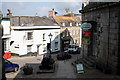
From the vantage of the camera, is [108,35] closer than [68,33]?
Yes

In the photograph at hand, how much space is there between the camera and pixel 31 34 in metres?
27.9

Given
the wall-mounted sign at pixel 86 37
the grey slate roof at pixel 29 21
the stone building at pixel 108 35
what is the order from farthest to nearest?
Answer: the grey slate roof at pixel 29 21
the wall-mounted sign at pixel 86 37
the stone building at pixel 108 35

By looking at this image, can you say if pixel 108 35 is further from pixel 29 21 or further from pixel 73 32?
pixel 73 32

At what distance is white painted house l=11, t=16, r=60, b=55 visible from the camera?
26469mm

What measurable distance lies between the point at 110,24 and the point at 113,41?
4.61 ft

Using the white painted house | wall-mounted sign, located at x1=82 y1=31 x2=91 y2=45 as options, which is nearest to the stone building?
wall-mounted sign, located at x1=82 y1=31 x2=91 y2=45

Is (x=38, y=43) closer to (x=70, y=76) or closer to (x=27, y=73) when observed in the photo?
(x=27, y=73)

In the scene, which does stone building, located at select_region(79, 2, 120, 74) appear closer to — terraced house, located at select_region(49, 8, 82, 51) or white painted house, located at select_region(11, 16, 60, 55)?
white painted house, located at select_region(11, 16, 60, 55)

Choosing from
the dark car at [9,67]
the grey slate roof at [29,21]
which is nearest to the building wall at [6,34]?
the grey slate roof at [29,21]

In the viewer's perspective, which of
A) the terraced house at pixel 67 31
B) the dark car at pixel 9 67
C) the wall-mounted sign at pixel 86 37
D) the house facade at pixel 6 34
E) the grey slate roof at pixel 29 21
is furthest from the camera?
the terraced house at pixel 67 31

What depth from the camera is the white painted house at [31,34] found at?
26469 mm

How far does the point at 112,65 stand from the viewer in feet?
37.4

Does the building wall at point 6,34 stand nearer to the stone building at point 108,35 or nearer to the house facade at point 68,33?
the house facade at point 68,33

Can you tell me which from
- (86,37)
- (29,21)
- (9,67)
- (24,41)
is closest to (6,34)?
(24,41)
